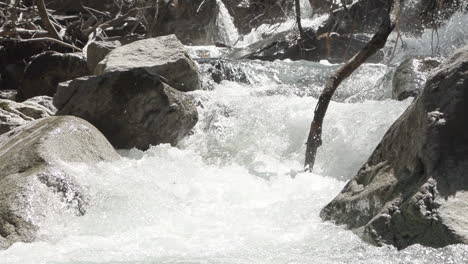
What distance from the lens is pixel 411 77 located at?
7.84 meters

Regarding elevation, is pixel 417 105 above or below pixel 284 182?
above

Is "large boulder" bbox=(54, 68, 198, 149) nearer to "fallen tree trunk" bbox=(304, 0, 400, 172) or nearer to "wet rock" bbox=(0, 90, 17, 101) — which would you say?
"fallen tree trunk" bbox=(304, 0, 400, 172)

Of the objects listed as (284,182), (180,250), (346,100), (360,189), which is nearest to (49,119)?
(284,182)

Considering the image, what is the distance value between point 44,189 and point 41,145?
0.56 metres

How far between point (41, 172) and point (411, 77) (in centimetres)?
482

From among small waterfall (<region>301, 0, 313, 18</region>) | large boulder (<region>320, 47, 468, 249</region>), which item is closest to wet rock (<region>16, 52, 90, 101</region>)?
large boulder (<region>320, 47, 468, 249</region>)

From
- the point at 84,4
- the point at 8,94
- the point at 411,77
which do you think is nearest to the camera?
the point at 411,77

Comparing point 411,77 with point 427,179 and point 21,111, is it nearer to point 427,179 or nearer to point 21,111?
point 427,179

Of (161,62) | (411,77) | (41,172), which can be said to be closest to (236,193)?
(41,172)

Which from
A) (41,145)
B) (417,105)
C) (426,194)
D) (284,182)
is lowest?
(284,182)

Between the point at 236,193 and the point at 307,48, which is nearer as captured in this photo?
the point at 236,193

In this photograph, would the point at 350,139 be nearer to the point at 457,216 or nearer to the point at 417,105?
the point at 417,105

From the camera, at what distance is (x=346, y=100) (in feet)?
30.0

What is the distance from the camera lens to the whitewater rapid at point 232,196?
12.0 ft
